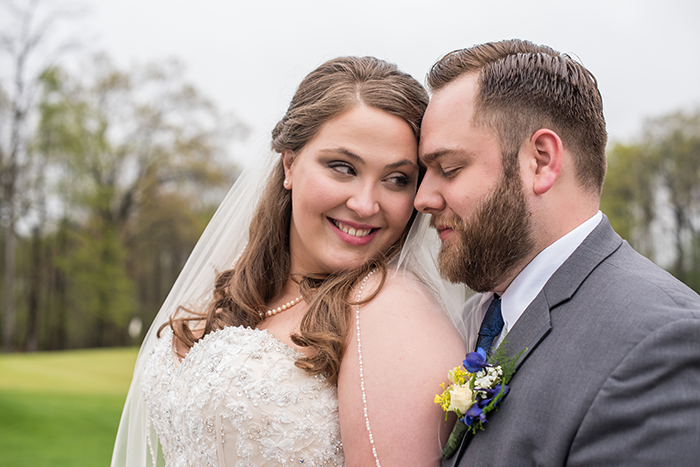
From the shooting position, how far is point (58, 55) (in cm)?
2447

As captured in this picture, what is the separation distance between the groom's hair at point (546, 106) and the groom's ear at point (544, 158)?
2.2 inches

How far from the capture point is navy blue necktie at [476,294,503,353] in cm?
252

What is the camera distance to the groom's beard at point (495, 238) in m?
2.45

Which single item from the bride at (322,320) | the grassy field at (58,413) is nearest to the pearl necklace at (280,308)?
the bride at (322,320)

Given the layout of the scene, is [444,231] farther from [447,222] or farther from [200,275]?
[200,275]

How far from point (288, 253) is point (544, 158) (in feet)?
5.67

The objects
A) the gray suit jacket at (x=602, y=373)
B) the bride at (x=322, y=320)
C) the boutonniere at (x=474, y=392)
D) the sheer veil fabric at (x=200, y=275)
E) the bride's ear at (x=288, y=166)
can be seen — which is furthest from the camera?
the sheer veil fabric at (x=200, y=275)

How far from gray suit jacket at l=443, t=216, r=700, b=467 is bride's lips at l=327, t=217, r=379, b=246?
994 millimetres

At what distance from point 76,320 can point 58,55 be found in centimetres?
1356

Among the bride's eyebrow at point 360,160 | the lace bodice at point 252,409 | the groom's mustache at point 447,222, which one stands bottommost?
the lace bodice at point 252,409

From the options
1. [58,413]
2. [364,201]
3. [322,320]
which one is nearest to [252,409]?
[322,320]

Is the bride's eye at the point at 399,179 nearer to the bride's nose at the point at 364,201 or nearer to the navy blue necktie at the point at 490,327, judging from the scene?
the bride's nose at the point at 364,201

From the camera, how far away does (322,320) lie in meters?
2.66

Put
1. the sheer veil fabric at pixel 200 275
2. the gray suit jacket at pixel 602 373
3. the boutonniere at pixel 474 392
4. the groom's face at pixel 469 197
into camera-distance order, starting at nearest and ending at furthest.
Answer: the gray suit jacket at pixel 602 373 < the boutonniere at pixel 474 392 < the groom's face at pixel 469 197 < the sheer veil fabric at pixel 200 275
